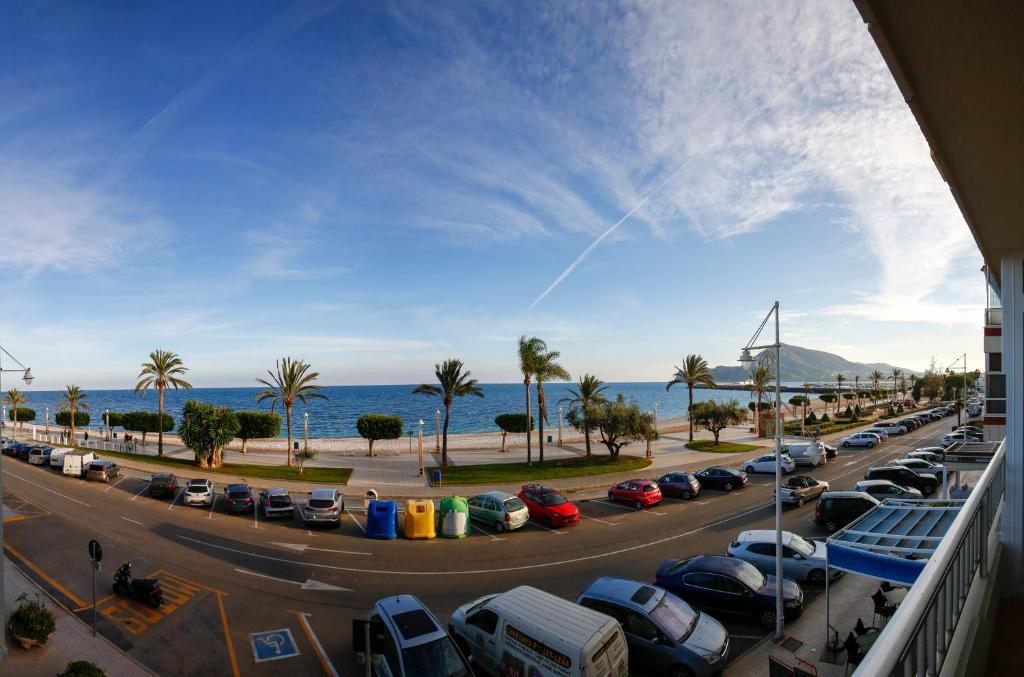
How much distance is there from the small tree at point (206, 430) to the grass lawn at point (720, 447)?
126ft

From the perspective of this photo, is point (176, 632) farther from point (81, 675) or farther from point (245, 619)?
point (81, 675)

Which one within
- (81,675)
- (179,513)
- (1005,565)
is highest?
(1005,565)

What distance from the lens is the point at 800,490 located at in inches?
1009

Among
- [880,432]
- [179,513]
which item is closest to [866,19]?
[179,513]

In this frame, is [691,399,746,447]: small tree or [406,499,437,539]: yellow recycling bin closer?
[406,499,437,539]: yellow recycling bin

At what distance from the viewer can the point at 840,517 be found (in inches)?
832

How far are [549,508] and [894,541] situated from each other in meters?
Result: 15.0

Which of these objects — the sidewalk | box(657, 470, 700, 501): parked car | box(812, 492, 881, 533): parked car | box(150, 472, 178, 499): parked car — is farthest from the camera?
A: box(150, 472, 178, 499): parked car

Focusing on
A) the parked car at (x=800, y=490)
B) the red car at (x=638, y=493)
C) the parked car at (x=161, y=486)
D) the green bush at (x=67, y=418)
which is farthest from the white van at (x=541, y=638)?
the green bush at (x=67, y=418)

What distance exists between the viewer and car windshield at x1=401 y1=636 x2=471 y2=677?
30.3 feet

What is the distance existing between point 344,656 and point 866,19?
553 inches

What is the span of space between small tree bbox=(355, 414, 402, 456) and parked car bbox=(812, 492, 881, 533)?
36.1 meters

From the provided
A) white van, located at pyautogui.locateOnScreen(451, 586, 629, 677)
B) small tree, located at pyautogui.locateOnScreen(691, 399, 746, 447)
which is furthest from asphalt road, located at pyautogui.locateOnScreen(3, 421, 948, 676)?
small tree, located at pyautogui.locateOnScreen(691, 399, 746, 447)

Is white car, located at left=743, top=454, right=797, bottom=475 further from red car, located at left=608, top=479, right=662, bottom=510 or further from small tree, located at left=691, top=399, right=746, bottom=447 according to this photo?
small tree, located at left=691, top=399, right=746, bottom=447
